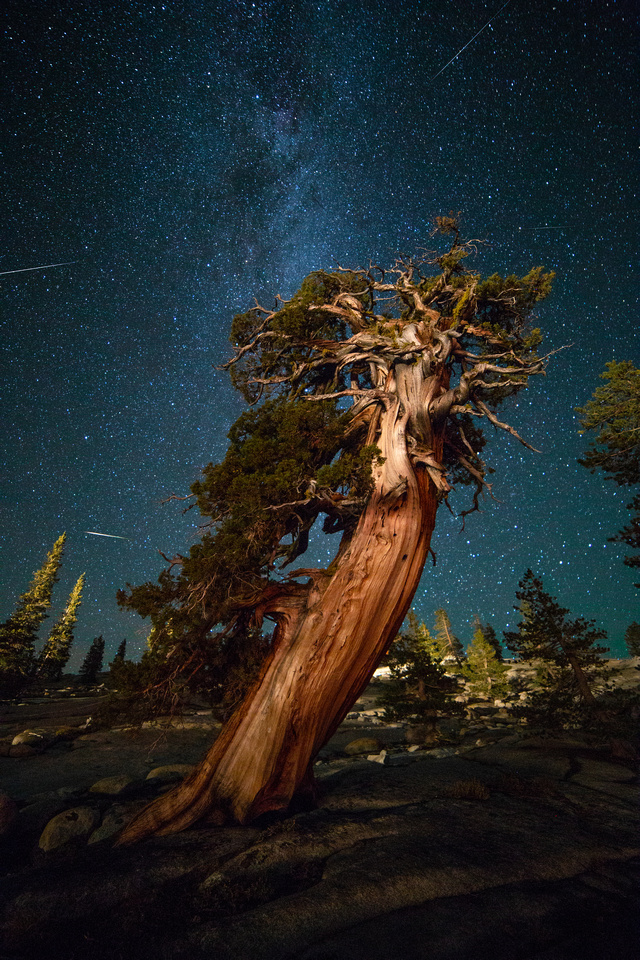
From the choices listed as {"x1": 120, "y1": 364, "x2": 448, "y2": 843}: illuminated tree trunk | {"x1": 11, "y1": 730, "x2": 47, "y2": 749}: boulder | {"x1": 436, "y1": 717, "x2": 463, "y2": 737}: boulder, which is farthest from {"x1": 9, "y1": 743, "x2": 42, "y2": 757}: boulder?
{"x1": 436, "y1": 717, "x2": 463, "y2": 737}: boulder

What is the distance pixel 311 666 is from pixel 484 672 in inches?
1152

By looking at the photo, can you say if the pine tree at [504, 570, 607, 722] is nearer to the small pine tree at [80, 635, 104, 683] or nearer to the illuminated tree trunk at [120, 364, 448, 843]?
the illuminated tree trunk at [120, 364, 448, 843]

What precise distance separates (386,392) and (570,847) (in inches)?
279

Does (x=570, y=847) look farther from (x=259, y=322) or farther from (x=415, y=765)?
(x=259, y=322)

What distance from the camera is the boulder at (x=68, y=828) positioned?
17.9ft

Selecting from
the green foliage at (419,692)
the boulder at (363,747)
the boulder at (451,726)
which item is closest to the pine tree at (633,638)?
the boulder at (451,726)

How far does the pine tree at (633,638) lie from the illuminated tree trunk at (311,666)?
188 feet

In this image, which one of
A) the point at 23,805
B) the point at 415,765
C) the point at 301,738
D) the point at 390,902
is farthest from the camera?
the point at 415,765

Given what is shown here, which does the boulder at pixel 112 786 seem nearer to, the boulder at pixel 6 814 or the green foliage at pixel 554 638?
the boulder at pixel 6 814

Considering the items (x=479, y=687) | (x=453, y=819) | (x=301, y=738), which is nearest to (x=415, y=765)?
(x=453, y=819)

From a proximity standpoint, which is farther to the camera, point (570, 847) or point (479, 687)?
point (479, 687)

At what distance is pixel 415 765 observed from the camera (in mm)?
8602

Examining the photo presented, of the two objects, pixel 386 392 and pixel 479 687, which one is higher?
pixel 386 392

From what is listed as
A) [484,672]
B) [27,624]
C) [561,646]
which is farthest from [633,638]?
[27,624]
